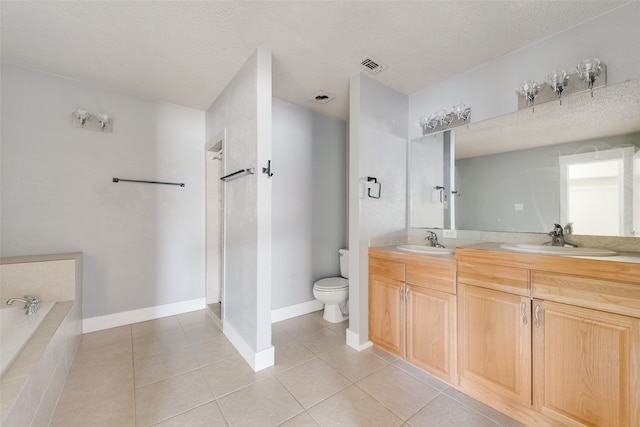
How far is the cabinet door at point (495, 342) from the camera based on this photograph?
139 centimetres

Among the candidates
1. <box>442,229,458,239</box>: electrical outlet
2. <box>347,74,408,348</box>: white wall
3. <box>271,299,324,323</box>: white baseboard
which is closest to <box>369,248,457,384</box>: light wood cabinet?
<box>347,74,408,348</box>: white wall

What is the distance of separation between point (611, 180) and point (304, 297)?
2.66m

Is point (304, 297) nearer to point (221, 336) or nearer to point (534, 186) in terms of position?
point (221, 336)

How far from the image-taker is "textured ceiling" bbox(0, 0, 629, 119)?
1513 millimetres

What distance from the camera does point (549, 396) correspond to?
131cm

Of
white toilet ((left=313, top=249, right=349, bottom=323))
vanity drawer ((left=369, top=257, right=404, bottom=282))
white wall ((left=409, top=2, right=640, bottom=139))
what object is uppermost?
white wall ((left=409, top=2, right=640, bottom=139))

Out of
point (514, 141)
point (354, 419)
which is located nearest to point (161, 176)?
point (354, 419)

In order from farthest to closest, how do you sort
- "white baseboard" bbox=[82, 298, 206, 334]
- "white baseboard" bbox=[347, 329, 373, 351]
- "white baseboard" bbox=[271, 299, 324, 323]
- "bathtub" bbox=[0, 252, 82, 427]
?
"white baseboard" bbox=[271, 299, 324, 323] → "white baseboard" bbox=[82, 298, 206, 334] → "white baseboard" bbox=[347, 329, 373, 351] → "bathtub" bbox=[0, 252, 82, 427]

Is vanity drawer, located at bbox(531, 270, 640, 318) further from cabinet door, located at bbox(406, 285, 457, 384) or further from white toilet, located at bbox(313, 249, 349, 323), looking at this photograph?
white toilet, located at bbox(313, 249, 349, 323)

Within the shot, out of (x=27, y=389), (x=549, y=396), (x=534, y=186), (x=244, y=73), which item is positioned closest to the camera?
(x=27, y=389)

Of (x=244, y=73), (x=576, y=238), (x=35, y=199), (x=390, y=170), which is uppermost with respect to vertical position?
(x=244, y=73)

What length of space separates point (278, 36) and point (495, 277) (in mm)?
2072

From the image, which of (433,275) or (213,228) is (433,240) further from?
(213,228)

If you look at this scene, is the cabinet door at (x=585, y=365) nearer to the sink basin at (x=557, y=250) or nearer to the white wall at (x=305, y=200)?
the sink basin at (x=557, y=250)
